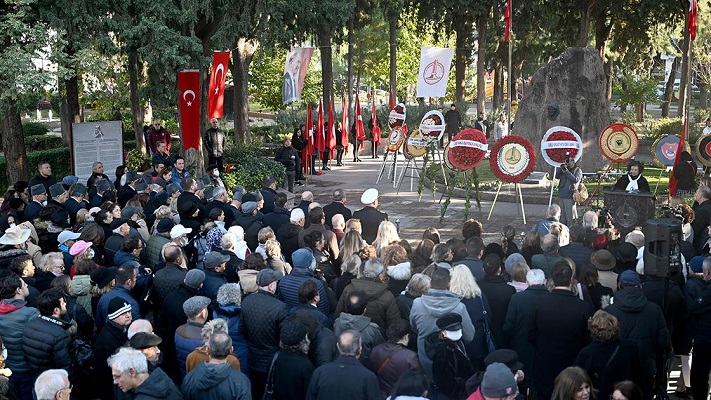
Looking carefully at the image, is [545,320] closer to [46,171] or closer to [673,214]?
[673,214]

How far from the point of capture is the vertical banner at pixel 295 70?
26359 mm

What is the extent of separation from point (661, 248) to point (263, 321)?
4129mm

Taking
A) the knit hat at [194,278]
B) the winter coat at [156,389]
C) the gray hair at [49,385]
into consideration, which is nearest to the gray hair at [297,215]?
the knit hat at [194,278]

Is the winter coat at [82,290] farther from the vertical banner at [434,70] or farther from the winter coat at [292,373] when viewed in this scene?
the vertical banner at [434,70]

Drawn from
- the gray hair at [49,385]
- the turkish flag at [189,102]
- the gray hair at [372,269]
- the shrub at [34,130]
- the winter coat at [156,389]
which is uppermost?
the turkish flag at [189,102]

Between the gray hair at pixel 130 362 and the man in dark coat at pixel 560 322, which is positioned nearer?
the gray hair at pixel 130 362

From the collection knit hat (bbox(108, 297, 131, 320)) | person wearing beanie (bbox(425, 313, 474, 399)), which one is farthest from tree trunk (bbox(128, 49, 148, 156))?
person wearing beanie (bbox(425, 313, 474, 399))

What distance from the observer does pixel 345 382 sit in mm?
6598

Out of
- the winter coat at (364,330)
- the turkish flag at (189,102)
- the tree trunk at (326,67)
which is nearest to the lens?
the winter coat at (364,330)

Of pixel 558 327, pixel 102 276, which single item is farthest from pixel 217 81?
pixel 558 327

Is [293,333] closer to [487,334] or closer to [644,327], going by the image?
[487,334]

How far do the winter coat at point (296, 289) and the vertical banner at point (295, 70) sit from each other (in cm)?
1767

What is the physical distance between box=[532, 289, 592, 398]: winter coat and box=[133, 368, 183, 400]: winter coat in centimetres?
353

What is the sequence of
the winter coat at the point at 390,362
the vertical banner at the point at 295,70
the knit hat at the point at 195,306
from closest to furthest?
the winter coat at the point at 390,362
the knit hat at the point at 195,306
the vertical banner at the point at 295,70
